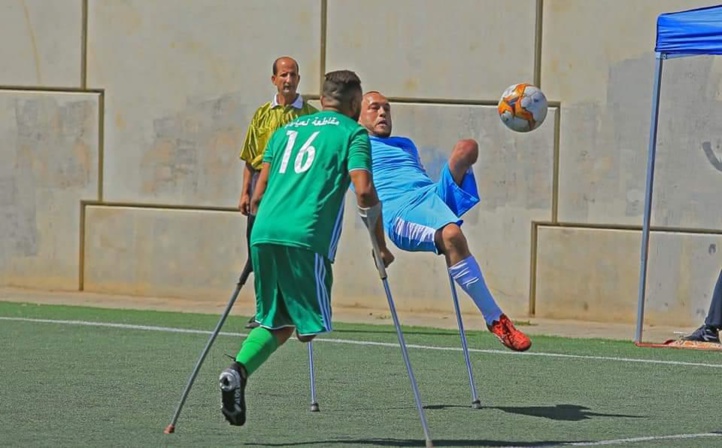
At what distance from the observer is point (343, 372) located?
11406 mm

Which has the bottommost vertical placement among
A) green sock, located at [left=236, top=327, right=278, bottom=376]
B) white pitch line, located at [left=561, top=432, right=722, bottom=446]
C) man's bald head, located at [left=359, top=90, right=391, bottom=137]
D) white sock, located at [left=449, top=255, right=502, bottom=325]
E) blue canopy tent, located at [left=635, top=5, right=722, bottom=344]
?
white pitch line, located at [left=561, top=432, right=722, bottom=446]

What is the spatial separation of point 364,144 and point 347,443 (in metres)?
1.53

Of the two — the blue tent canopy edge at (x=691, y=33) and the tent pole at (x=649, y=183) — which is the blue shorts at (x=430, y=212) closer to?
the blue tent canopy edge at (x=691, y=33)

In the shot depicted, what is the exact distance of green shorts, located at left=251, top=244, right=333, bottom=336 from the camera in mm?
8250

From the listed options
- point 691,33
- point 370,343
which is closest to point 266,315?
point 370,343

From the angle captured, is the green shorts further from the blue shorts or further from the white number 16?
the blue shorts

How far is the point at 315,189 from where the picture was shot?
8.26 metres

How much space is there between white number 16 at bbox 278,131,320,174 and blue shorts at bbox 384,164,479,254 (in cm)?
159

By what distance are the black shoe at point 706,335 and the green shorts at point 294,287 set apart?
6035 millimetres

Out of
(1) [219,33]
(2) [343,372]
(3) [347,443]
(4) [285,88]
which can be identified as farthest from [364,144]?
(1) [219,33]

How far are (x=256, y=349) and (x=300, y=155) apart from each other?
1.02 metres

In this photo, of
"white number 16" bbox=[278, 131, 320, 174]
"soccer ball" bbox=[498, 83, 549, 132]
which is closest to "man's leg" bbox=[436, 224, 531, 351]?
"white number 16" bbox=[278, 131, 320, 174]

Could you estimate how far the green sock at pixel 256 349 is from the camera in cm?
816

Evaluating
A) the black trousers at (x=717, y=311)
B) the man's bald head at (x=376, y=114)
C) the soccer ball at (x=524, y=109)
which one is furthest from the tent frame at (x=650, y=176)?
the man's bald head at (x=376, y=114)
